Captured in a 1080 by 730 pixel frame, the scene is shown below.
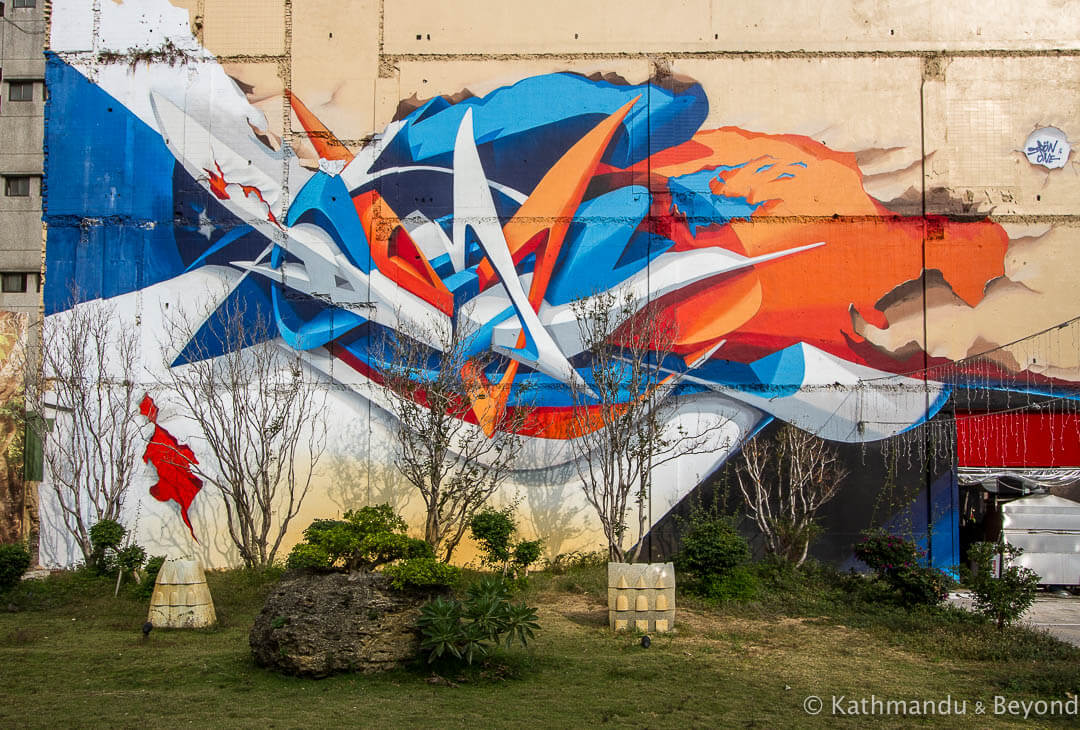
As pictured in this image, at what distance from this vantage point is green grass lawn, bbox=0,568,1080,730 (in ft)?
26.8

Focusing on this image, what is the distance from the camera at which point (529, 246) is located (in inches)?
695

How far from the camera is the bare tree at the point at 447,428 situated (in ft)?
53.1

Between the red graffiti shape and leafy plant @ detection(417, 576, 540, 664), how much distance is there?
9687mm

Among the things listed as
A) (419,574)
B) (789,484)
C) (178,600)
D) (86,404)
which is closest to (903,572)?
(789,484)

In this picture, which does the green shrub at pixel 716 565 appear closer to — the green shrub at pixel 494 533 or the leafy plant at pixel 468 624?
the green shrub at pixel 494 533

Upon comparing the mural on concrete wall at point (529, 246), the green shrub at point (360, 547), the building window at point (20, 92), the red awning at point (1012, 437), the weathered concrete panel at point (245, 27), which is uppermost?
the building window at point (20, 92)

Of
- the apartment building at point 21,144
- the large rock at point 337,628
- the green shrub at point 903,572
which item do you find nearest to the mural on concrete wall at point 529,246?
the green shrub at point 903,572

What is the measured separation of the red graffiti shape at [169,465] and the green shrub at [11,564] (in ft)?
11.4

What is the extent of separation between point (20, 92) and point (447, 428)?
21.3m

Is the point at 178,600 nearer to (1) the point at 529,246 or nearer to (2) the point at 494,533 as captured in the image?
(2) the point at 494,533

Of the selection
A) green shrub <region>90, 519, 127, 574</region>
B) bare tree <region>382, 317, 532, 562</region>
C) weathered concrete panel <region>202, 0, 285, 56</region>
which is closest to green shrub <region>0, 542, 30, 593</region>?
green shrub <region>90, 519, 127, 574</region>

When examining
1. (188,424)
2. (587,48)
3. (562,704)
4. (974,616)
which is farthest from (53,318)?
(974,616)

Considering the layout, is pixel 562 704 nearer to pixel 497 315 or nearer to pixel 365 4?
pixel 497 315

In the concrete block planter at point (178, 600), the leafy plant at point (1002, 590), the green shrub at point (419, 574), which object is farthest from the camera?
the concrete block planter at point (178, 600)
